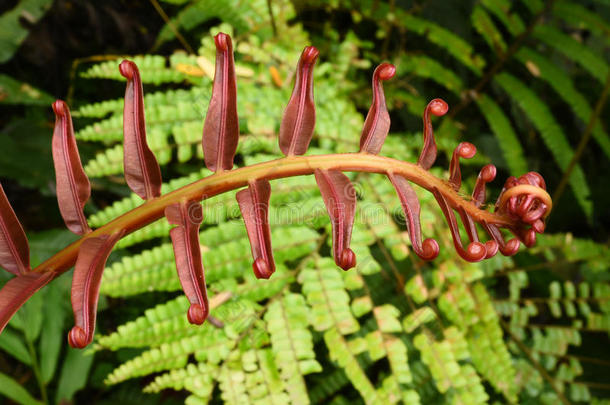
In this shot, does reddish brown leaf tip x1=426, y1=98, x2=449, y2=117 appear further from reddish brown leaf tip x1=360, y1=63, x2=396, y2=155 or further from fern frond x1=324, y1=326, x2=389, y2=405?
fern frond x1=324, y1=326, x2=389, y2=405

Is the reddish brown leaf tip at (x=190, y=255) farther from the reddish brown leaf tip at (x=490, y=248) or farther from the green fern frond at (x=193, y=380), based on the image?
the green fern frond at (x=193, y=380)

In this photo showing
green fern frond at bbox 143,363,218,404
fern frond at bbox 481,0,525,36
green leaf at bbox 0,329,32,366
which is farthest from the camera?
fern frond at bbox 481,0,525,36

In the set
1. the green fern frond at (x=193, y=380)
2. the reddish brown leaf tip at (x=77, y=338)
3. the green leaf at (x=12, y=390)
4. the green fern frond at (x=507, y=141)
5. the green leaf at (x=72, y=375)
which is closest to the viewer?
the reddish brown leaf tip at (x=77, y=338)

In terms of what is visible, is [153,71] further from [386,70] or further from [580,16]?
[580,16]

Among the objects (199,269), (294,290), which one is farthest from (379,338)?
(199,269)

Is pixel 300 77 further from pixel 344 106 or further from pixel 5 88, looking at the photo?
pixel 5 88

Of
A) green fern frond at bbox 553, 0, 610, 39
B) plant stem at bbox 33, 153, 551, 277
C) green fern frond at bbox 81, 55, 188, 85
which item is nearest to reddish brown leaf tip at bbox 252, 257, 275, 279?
plant stem at bbox 33, 153, 551, 277

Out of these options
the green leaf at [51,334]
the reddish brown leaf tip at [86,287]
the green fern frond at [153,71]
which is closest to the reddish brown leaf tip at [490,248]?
the reddish brown leaf tip at [86,287]
